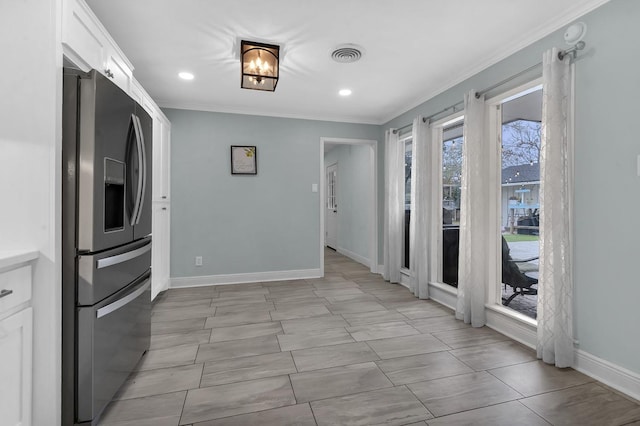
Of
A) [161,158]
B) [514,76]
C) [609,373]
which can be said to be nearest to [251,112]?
[161,158]

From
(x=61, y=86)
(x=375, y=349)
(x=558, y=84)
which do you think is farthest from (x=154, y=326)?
(x=558, y=84)

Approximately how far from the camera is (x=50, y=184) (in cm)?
134

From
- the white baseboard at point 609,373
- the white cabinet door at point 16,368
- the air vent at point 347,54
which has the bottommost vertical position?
the white baseboard at point 609,373

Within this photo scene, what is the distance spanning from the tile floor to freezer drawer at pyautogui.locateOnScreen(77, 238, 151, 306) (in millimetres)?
654

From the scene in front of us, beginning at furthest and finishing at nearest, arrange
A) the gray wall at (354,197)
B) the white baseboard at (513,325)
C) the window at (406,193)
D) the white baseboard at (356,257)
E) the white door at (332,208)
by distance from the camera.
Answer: the white door at (332,208), the gray wall at (354,197), the white baseboard at (356,257), the window at (406,193), the white baseboard at (513,325)

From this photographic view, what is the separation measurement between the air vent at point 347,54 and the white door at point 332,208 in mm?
4434

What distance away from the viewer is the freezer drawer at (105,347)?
4.69 ft

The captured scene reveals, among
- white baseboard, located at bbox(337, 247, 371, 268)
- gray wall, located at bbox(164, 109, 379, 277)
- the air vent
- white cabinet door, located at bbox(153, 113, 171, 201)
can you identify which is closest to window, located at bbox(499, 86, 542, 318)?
the air vent

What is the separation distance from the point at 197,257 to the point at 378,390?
10.1 ft

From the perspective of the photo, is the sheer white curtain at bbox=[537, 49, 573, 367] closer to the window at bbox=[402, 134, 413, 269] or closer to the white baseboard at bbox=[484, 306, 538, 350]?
the white baseboard at bbox=[484, 306, 538, 350]

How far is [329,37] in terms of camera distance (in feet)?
7.96

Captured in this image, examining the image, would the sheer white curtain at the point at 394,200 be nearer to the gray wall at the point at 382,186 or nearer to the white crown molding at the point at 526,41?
the gray wall at the point at 382,186

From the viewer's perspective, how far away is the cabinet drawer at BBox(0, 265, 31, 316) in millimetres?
1171

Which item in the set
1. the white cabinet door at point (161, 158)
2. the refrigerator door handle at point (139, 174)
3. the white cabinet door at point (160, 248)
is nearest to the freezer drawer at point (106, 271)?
the refrigerator door handle at point (139, 174)
